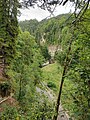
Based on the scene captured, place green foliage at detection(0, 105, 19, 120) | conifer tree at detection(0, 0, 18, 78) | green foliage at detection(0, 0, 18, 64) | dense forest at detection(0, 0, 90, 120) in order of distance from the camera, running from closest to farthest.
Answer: dense forest at detection(0, 0, 90, 120) < green foliage at detection(0, 105, 19, 120) < green foliage at detection(0, 0, 18, 64) < conifer tree at detection(0, 0, 18, 78)

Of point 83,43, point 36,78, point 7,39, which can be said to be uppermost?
point 7,39

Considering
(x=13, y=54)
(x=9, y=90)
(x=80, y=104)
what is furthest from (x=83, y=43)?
(x=9, y=90)

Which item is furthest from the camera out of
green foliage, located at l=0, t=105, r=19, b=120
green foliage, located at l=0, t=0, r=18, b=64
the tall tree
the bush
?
the bush

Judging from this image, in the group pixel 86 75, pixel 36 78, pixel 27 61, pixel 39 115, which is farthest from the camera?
pixel 27 61

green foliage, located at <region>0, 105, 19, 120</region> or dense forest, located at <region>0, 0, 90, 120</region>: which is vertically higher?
dense forest, located at <region>0, 0, 90, 120</region>

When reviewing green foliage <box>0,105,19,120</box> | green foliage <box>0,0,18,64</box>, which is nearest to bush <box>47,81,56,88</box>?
green foliage <box>0,0,18,64</box>

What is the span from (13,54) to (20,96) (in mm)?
4855

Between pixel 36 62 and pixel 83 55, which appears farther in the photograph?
pixel 36 62

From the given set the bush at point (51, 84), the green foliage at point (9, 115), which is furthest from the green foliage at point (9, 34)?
the bush at point (51, 84)

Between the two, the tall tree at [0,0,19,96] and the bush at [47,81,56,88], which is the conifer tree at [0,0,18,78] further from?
the bush at [47,81,56,88]

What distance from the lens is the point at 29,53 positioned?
93.8 feet

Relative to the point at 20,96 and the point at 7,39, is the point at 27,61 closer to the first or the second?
the point at 20,96

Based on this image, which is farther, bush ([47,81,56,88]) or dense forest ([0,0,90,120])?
bush ([47,81,56,88])

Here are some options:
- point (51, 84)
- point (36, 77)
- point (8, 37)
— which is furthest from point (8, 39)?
point (51, 84)
